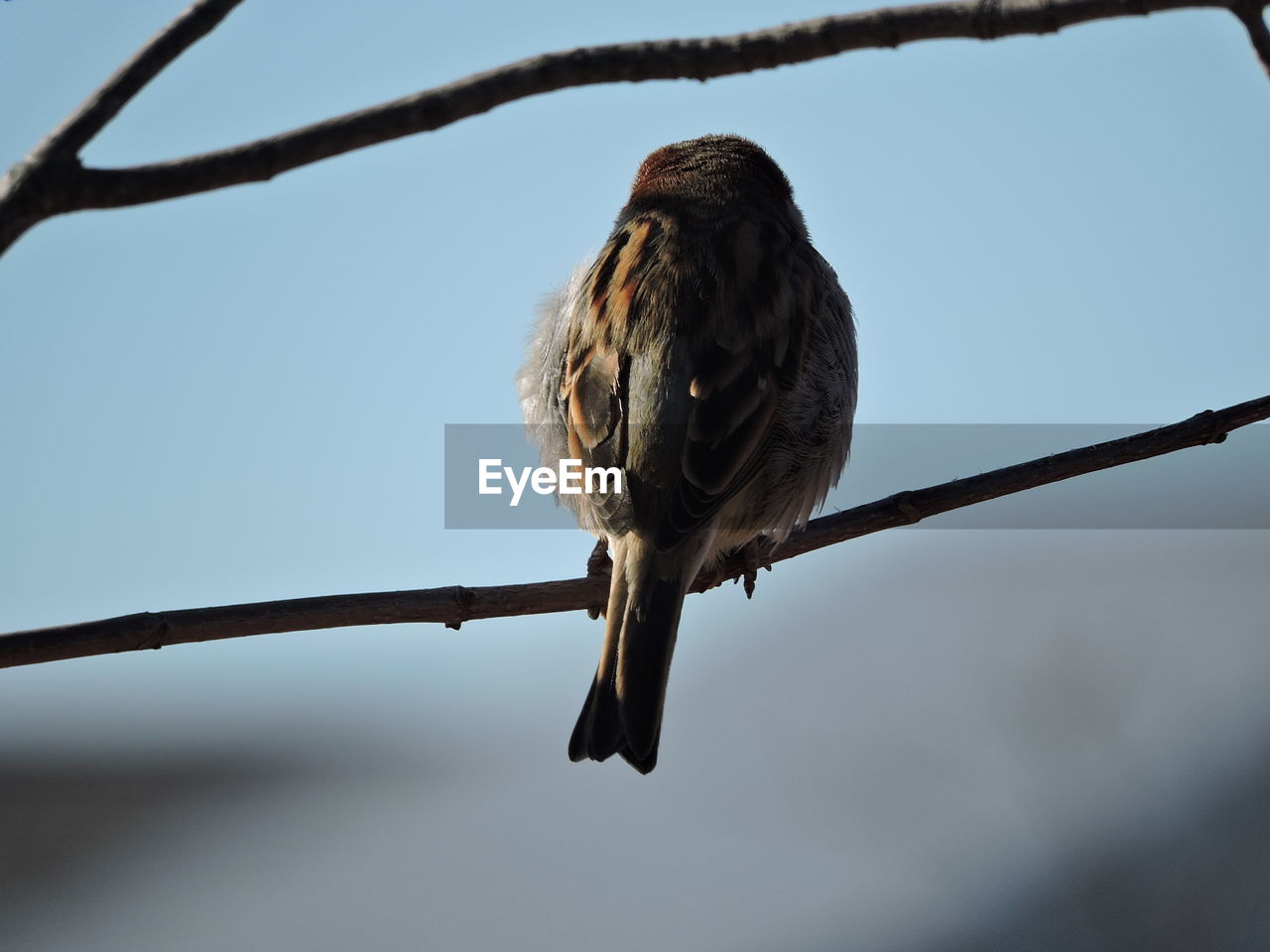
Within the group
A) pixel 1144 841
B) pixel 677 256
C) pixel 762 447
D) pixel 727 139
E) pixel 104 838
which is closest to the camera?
pixel 762 447

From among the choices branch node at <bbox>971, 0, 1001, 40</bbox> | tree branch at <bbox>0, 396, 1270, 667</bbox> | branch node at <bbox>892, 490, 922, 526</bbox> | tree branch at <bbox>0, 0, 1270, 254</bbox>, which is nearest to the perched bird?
tree branch at <bbox>0, 396, 1270, 667</bbox>

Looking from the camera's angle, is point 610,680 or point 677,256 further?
point 677,256

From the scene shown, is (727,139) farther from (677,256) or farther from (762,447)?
(762,447)

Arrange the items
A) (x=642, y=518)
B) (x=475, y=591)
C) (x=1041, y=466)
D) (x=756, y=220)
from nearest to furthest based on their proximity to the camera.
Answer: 1. (x=475, y=591)
2. (x=1041, y=466)
3. (x=642, y=518)
4. (x=756, y=220)

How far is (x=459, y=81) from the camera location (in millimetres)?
1924

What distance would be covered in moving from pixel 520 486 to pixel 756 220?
4.80 feet

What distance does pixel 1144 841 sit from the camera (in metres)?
7.80

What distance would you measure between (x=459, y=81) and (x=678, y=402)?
2.72m

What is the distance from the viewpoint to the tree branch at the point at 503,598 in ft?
9.94

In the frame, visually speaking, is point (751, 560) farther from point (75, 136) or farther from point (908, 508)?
point (75, 136)

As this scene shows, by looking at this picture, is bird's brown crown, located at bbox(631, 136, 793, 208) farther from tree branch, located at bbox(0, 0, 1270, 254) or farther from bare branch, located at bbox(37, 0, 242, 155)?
bare branch, located at bbox(37, 0, 242, 155)

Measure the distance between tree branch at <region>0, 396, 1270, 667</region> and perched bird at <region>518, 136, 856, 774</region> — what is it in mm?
217

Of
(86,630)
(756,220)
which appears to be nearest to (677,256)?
(756,220)

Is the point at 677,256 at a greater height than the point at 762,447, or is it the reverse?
the point at 677,256
